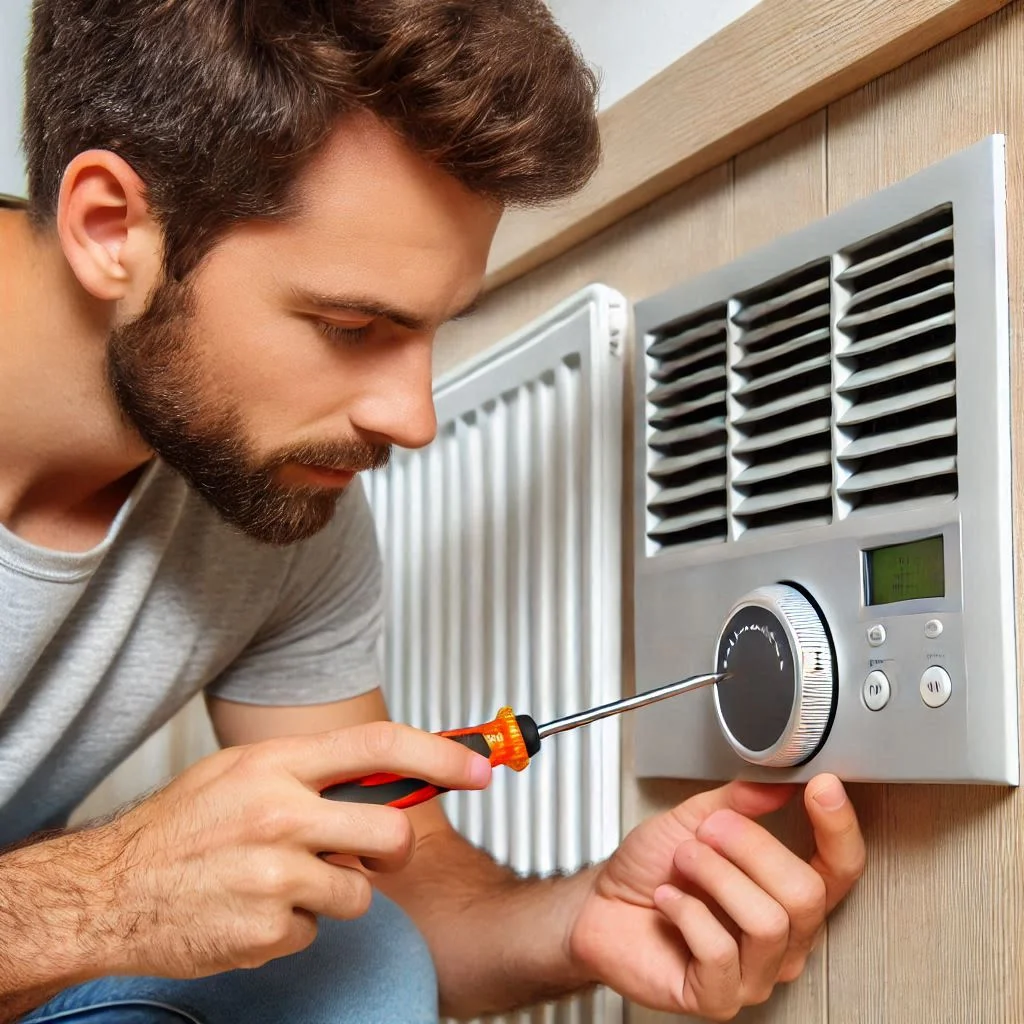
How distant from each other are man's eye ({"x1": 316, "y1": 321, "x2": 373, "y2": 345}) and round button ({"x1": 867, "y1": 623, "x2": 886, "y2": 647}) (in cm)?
42

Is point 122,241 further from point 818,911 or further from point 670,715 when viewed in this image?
point 818,911

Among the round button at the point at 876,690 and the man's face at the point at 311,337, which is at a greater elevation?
the man's face at the point at 311,337

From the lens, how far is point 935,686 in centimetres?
71

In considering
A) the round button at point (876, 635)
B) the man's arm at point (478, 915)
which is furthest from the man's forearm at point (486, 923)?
the round button at point (876, 635)

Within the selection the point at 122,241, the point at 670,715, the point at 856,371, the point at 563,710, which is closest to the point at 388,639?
the point at 563,710

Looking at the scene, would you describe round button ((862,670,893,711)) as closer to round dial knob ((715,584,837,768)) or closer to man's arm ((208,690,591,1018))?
round dial knob ((715,584,837,768))

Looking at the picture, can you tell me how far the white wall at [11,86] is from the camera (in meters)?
1.60

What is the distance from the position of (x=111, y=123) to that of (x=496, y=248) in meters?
0.52

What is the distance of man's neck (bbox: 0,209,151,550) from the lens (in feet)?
3.15

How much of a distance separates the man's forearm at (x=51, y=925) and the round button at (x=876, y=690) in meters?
0.50

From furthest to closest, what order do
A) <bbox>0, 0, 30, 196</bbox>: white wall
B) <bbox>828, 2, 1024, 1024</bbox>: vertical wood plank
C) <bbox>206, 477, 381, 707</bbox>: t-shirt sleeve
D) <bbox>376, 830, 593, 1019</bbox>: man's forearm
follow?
<bbox>0, 0, 30, 196</bbox>: white wall, <bbox>206, 477, 381, 707</bbox>: t-shirt sleeve, <bbox>376, 830, 593, 1019</bbox>: man's forearm, <bbox>828, 2, 1024, 1024</bbox>: vertical wood plank

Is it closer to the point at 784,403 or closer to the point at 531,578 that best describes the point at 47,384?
the point at 531,578

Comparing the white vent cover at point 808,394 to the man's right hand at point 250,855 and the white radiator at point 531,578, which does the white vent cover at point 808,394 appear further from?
the man's right hand at point 250,855

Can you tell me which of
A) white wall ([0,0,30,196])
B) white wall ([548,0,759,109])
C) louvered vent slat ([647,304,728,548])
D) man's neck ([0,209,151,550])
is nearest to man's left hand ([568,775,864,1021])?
louvered vent slat ([647,304,728,548])
